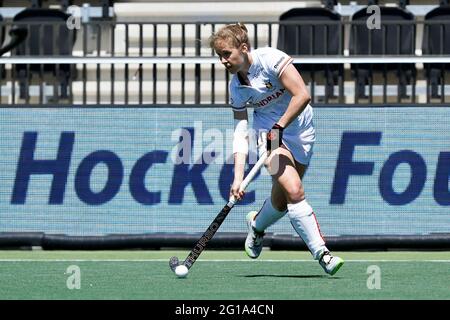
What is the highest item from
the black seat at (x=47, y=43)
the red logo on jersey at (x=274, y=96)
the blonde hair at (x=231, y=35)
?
the blonde hair at (x=231, y=35)

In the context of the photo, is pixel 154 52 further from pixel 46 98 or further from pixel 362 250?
pixel 362 250

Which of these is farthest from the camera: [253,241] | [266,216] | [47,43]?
[47,43]

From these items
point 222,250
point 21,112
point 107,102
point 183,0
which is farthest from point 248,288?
point 183,0

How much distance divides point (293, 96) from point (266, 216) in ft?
3.89

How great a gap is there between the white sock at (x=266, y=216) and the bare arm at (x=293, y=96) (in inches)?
37.8

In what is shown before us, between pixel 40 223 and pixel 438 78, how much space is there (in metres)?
4.10

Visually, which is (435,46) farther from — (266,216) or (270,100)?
(270,100)

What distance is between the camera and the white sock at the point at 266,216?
10688mm

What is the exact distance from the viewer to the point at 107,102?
15.1 m

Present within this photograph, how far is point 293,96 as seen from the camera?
9.90 meters

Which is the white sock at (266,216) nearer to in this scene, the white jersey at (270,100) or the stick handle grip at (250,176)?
the white jersey at (270,100)

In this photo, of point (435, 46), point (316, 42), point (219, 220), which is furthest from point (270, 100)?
point (435, 46)

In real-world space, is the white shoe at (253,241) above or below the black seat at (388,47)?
below

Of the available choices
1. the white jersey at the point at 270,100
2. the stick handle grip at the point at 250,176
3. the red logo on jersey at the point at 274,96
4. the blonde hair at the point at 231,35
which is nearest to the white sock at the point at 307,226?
the stick handle grip at the point at 250,176
